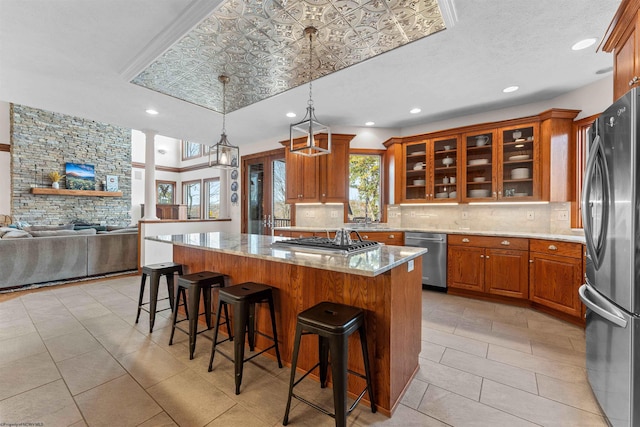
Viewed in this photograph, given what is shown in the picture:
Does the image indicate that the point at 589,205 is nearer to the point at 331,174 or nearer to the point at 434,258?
the point at 434,258

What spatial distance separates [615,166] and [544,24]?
5.00 ft

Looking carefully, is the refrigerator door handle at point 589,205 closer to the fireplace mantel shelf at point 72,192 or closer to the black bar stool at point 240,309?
the black bar stool at point 240,309

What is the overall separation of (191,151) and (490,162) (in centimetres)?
1006

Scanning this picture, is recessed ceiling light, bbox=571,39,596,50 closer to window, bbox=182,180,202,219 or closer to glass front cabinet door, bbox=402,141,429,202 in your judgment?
glass front cabinet door, bbox=402,141,429,202

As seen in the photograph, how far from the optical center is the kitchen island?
5.33ft

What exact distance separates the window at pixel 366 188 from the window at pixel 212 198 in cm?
627

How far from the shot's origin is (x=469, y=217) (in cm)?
439

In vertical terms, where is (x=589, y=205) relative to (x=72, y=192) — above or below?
below

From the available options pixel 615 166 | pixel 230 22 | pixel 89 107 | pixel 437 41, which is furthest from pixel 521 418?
pixel 89 107

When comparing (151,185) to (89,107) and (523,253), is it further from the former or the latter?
(523,253)

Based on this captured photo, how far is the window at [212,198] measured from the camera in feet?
31.9

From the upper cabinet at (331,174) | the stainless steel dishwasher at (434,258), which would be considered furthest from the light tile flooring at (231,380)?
the upper cabinet at (331,174)

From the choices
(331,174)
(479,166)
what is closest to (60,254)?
(331,174)

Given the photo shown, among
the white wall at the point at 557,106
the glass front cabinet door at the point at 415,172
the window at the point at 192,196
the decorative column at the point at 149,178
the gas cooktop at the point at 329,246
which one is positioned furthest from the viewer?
the window at the point at 192,196
